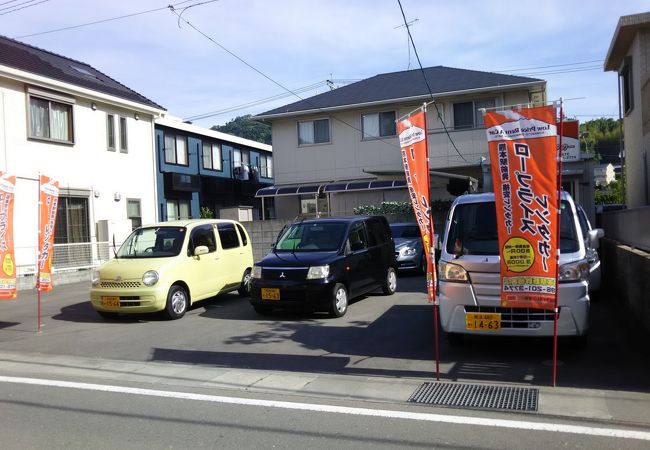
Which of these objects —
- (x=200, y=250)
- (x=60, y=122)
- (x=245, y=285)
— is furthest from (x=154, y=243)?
(x=60, y=122)

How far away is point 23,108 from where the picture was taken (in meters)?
16.0

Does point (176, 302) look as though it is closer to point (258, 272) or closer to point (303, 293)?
point (258, 272)

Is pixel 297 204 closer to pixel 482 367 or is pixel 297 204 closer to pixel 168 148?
pixel 168 148

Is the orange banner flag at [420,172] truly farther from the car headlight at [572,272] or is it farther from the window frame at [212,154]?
the window frame at [212,154]

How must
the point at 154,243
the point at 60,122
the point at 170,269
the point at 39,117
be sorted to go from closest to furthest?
1. the point at 170,269
2. the point at 154,243
3. the point at 39,117
4. the point at 60,122

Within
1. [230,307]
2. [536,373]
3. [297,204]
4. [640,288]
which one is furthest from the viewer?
[297,204]

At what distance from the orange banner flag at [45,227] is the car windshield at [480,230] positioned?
6.71m

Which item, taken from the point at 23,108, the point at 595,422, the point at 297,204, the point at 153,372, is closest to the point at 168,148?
the point at 297,204

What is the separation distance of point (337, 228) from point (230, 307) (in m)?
2.75

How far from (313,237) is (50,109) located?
1111 centimetres

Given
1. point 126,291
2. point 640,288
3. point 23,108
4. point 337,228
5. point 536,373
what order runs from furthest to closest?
point 23,108, point 337,228, point 126,291, point 640,288, point 536,373

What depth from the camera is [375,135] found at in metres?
23.5

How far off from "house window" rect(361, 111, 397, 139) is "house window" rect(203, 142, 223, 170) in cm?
903

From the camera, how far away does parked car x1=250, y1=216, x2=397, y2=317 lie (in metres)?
9.25
